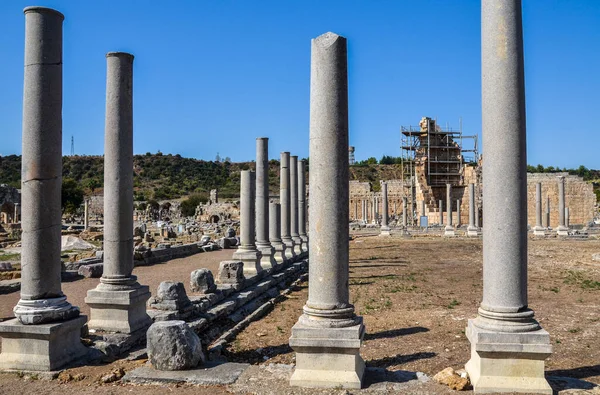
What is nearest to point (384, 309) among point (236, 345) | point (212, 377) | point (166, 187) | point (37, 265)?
point (236, 345)

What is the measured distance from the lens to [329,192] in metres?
6.01

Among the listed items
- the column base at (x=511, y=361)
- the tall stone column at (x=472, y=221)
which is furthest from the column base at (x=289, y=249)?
the tall stone column at (x=472, y=221)

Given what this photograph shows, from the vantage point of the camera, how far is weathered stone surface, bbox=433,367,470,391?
5309mm

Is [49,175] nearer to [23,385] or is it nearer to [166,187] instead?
[23,385]

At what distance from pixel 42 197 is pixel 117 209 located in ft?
4.89

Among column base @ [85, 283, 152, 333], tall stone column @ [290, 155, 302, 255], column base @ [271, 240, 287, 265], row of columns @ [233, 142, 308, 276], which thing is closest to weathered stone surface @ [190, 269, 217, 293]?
column base @ [85, 283, 152, 333]

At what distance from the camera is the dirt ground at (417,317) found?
6301 mm

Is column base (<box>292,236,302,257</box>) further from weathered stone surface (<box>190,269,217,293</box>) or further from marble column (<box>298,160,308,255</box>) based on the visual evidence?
weathered stone surface (<box>190,269,217,293</box>)

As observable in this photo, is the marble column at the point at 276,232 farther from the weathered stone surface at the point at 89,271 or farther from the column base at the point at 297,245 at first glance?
the weathered stone surface at the point at 89,271

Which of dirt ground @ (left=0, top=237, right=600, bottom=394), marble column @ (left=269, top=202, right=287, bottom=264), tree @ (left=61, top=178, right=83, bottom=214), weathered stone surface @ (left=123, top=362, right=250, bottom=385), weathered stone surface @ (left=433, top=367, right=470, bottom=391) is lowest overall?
dirt ground @ (left=0, top=237, right=600, bottom=394)

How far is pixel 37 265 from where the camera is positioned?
6352 millimetres

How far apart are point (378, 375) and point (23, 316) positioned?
431 centimetres

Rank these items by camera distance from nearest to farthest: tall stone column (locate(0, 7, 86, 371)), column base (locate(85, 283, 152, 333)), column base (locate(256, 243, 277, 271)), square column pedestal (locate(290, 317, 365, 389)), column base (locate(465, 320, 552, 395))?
column base (locate(465, 320, 552, 395)) → square column pedestal (locate(290, 317, 365, 389)) → tall stone column (locate(0, 7, 86, 371)) → column base (locate(85, 283, 152, 333)) → column base (locate(256, 243, 277, 271))

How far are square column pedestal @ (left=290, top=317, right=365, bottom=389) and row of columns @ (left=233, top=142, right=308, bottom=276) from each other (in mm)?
8113
